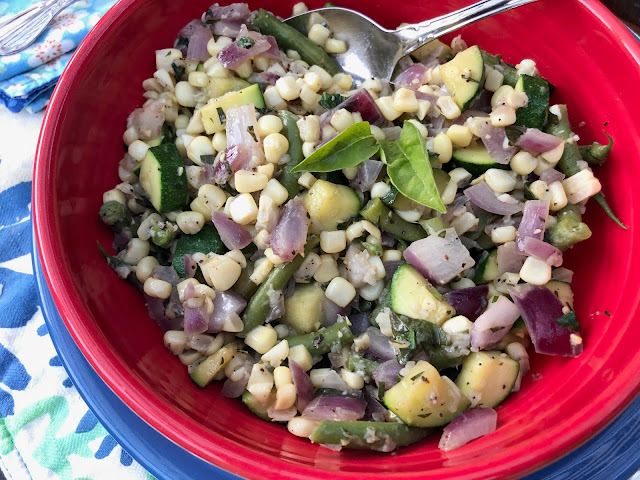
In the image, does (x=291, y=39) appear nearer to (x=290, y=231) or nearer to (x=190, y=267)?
(x=290, y=231)

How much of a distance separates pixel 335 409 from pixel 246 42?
5.96 feet

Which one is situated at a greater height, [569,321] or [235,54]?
[569,321]

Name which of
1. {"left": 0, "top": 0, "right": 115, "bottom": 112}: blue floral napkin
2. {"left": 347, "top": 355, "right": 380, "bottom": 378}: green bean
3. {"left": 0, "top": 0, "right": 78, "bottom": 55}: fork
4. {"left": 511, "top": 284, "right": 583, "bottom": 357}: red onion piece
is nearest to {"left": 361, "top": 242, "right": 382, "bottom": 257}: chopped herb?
{"left": 347, "top": 355, "right": 380, "bottom": 378}: green bean

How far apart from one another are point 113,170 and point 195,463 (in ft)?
4.75

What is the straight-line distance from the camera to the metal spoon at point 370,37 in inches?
130

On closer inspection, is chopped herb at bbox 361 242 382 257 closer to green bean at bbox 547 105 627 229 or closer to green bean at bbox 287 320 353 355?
green bean at bbox 287 320 353 355

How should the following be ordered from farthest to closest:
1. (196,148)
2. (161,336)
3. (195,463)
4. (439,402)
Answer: (196,148) → (161,336) → (195,463) → (439,402)

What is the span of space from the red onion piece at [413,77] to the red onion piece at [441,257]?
904 millimetres

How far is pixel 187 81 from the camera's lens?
331 cm

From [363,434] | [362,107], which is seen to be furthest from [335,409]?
[362,107]

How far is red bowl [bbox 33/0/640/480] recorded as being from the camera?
92.2 inches

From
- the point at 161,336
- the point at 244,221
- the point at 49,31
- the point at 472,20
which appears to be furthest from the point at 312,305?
the point at 49,31

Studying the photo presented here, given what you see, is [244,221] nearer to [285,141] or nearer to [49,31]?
[285,141]

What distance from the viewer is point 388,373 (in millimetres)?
2643
